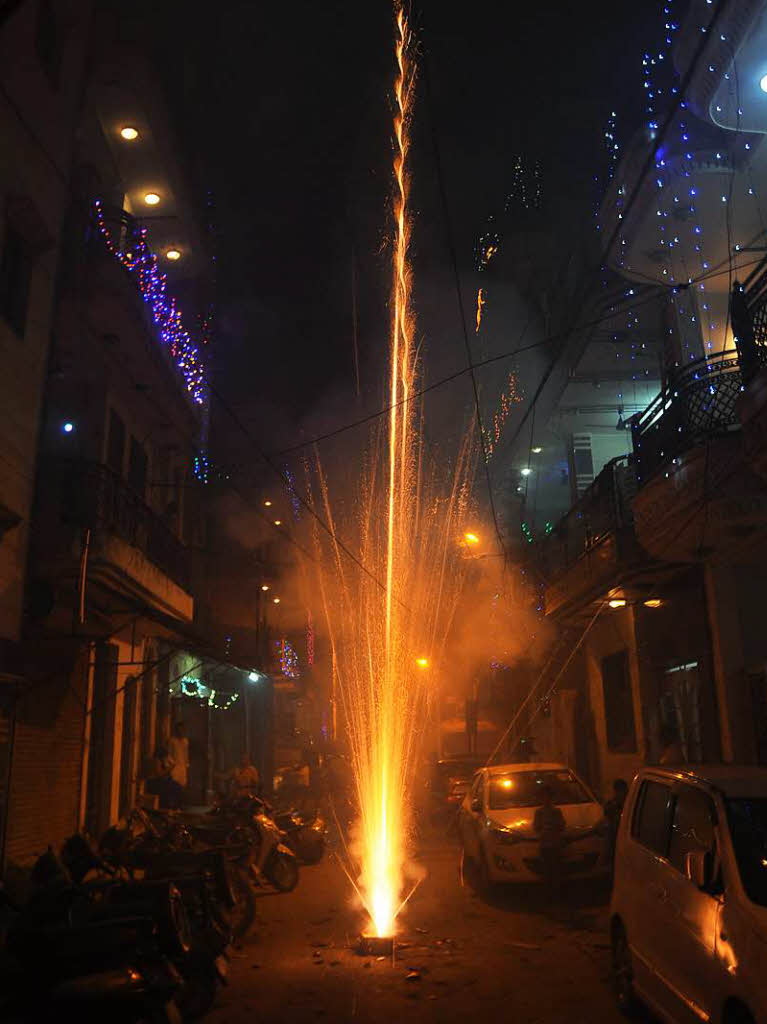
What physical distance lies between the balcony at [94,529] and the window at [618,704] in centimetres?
1016

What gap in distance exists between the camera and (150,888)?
21.3ft

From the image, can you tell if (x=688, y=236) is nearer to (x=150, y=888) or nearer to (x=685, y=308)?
(x=685, y=308)

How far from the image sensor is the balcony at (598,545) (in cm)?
1419

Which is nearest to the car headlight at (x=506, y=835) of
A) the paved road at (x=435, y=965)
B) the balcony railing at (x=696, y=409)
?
the paved road at (x=435, y=965)

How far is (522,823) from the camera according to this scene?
11.2 m

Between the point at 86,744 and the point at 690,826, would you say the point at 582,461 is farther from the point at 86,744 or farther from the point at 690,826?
the point at 690,826

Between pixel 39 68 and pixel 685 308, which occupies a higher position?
pixel 39 68

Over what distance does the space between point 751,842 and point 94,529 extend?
8737mm

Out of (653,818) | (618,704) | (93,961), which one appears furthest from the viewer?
(618,704)

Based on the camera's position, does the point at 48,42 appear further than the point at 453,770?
No

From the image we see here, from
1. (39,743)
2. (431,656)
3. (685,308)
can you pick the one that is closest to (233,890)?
(39,743)

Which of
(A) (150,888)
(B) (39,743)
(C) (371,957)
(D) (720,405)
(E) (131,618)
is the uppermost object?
(D) (720,405)

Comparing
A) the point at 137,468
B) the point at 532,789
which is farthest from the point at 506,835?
the point at 137,468

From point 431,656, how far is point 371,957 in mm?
25924
